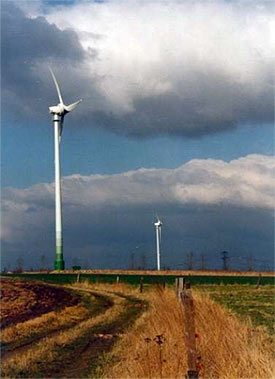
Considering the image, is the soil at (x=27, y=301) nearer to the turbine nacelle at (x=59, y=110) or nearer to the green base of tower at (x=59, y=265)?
the turbine nacelle at (x=59, y=110)

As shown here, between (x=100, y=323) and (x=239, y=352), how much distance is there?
14.8 metres

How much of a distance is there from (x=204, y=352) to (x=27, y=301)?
865 inches

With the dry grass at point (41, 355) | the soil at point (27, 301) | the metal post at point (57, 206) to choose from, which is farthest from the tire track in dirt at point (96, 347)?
the metal post at point (57, 206)

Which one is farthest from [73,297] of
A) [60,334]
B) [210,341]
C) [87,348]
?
[210,341]

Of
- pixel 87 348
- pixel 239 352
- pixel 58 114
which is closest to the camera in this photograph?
pixel 239 352

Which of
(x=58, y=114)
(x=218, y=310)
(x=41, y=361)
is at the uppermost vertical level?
(x=58, y=114)

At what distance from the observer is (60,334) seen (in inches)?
937

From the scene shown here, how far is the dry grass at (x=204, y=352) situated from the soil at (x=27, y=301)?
11.1 metres

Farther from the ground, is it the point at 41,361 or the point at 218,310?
the point at 218,310

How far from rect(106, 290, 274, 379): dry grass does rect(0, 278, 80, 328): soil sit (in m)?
11.1

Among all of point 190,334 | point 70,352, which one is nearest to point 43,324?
point 70,352

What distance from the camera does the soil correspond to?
30228 mm

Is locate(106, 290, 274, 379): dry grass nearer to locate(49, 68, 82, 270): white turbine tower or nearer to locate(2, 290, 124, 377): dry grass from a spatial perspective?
locate(2, 290, 124, 377): dry grass

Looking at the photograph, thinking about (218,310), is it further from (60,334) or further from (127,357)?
(60,334)
